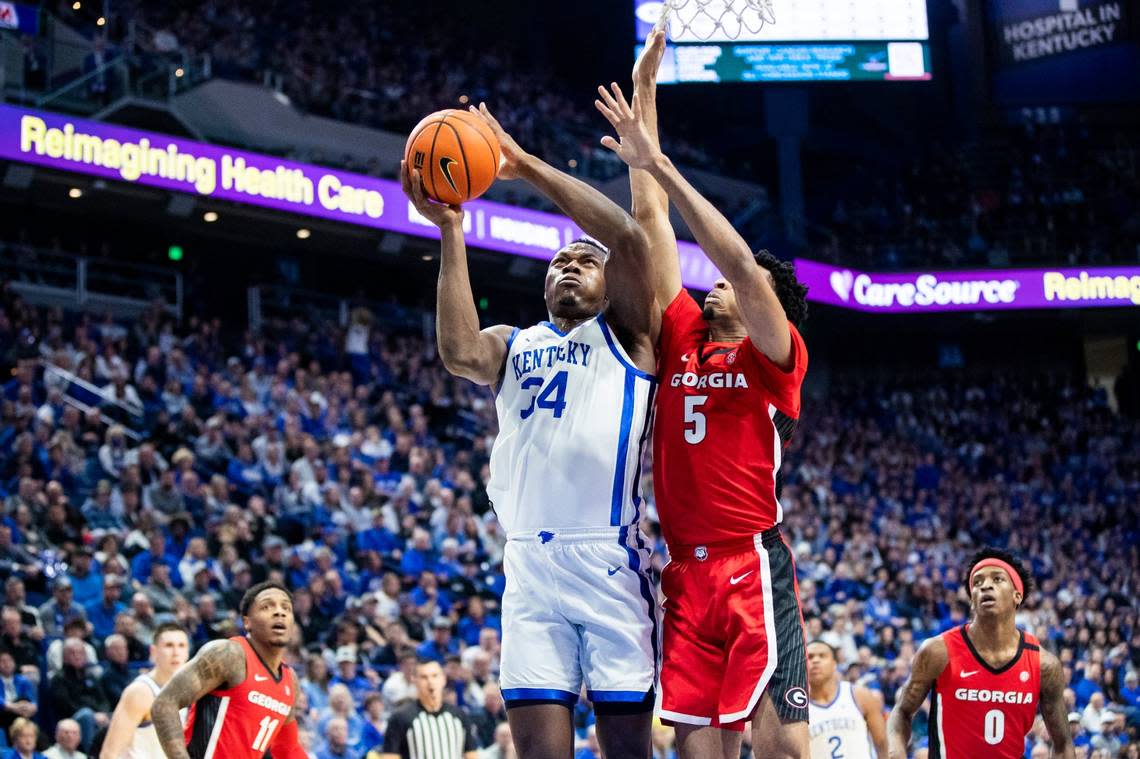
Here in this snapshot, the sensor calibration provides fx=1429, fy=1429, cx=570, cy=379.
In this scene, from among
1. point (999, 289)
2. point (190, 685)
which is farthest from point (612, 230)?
point (999, 289)

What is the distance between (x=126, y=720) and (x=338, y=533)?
248 inches

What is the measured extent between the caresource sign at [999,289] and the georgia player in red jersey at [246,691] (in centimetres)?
1875

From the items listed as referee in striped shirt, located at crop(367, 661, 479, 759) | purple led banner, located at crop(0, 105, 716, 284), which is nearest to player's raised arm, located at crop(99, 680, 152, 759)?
referee in striped shirt, located at crop(367, 661, 479, 759)

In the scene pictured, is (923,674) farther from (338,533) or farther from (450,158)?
(338,533)

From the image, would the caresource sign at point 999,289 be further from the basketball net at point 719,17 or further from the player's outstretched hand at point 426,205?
the player's outstretched hand at point 426,205

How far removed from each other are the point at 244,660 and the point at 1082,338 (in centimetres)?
2367

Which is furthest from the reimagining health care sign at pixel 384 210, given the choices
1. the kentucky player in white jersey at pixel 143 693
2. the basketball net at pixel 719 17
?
the basketball net at pixel 719 17

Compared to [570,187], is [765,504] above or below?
below

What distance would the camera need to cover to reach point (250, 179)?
1752cm

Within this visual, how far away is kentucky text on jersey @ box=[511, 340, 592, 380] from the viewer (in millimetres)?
4570

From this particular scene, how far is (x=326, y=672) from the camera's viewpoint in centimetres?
1079

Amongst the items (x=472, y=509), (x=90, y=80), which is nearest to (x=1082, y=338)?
(x=472, y=509)

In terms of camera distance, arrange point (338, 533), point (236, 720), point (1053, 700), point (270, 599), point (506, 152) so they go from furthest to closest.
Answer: point (338, 533), point (1053, 700), point (270, 599), point (236, 720), point (506, 152)

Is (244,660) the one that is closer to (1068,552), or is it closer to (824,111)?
(1068,552)
